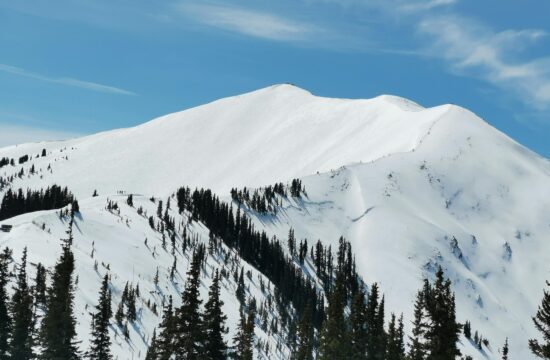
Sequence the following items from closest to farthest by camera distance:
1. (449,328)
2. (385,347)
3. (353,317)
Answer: (449,328)
(353,317)
(385,347)

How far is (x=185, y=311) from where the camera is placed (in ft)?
112

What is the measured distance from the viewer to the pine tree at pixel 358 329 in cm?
5109

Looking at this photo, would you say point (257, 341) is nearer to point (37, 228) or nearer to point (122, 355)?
point (122, 355)


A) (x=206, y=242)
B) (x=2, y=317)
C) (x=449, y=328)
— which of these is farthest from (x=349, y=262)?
(x=449, y=328)

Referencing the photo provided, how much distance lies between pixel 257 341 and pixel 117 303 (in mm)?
31220

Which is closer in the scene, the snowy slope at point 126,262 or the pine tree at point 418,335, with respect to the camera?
the pine tree at point 418,335

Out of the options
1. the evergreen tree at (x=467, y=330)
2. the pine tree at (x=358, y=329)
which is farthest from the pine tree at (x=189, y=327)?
the evergreen tree at (x=467, y=330)

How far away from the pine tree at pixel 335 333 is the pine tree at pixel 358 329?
207 centimetres

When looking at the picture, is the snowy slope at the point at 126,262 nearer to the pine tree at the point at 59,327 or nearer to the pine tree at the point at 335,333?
the pine tree at the point at 59,327

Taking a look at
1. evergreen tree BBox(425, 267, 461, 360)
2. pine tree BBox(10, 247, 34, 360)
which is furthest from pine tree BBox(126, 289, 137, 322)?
evergreen tree BBox(425, 267, 461, 360)

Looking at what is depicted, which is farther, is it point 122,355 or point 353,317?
point 122,355

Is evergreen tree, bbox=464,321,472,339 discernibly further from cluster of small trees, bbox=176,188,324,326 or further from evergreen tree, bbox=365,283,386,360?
evergreen tree, bbox=365,283,386,360

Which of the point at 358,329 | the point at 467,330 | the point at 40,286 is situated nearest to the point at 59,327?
the point at 358,329

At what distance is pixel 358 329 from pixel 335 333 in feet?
16.1
